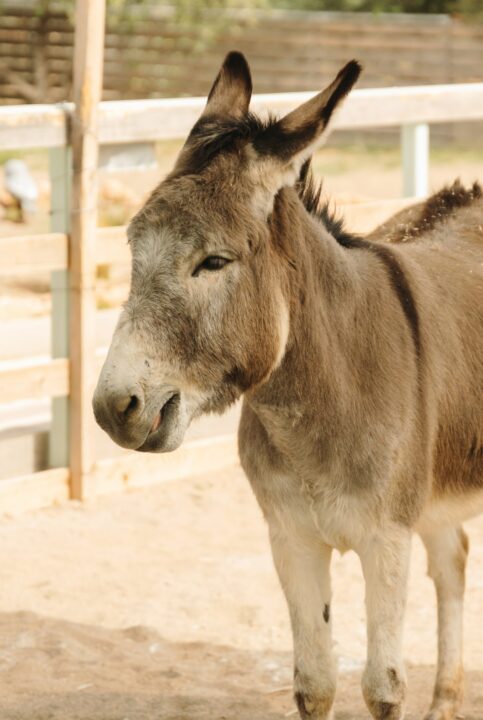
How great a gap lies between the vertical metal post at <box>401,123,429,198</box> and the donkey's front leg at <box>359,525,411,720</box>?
4.11 m

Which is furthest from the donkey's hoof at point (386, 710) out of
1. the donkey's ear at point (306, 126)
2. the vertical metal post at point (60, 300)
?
the vertical metal post at point (60, 300)

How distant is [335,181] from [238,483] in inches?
412

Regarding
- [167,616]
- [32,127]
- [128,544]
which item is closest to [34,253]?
[32,127]

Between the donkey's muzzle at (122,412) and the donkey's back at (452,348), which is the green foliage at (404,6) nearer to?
the donkey's back at (452,348)

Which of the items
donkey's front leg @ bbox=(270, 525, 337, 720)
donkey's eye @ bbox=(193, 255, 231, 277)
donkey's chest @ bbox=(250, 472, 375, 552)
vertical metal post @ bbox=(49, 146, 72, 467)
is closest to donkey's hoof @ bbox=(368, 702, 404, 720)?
donkey's front leg @ bbox=(270, 525, 337, 720)

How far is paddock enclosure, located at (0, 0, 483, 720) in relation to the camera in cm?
435

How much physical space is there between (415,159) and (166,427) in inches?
181

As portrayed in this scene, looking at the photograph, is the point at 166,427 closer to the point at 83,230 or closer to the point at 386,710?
the point at 386,710

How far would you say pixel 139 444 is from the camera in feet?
9.45

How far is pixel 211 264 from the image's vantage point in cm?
289

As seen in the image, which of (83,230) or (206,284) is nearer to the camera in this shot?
(206,284)

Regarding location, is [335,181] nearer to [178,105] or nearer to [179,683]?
[178,105]

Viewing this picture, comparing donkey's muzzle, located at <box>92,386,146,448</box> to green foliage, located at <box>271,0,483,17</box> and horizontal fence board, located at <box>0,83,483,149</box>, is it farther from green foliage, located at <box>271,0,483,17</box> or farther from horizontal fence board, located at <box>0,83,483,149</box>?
green foliage, located at <box>271,0,483,17</box>

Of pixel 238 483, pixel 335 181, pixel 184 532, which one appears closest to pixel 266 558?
pixel 184 532
